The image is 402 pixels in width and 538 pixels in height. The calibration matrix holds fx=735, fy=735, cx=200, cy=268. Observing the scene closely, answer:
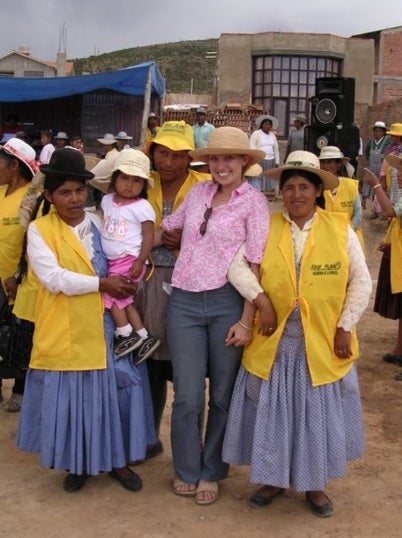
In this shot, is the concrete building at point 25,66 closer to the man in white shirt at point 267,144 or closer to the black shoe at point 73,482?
the man in white shirt at point 267,144

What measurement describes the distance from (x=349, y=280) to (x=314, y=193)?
1.54 ft

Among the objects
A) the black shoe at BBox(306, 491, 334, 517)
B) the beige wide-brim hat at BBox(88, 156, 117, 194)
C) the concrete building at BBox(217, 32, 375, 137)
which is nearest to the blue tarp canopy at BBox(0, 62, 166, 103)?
the concrete building at BBox(217, 32, 375, 137)

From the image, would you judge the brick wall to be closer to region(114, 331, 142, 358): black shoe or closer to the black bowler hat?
the black bowler hat

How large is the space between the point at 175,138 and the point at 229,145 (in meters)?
0.41

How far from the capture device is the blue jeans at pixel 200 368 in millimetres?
3730

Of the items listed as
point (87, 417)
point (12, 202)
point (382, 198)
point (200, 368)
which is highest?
point (382, 198)

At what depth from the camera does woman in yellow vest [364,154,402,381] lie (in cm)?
630

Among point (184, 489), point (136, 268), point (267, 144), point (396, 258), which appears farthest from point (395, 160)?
point (267, 144)

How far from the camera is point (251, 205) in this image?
12.1 feet

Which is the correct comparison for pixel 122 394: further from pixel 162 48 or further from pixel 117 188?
pixel 162 48

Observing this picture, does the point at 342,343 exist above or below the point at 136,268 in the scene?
below

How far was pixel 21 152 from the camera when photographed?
4.80 meters

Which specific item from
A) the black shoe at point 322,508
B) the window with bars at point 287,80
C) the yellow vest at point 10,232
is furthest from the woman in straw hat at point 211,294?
the window with bars at point 287,80

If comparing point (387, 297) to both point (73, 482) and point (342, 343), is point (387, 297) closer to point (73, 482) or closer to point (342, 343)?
point (342, 343)
